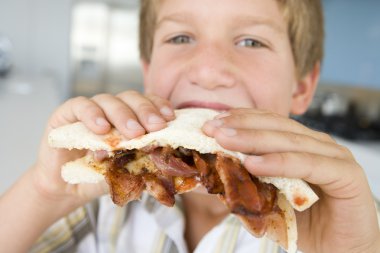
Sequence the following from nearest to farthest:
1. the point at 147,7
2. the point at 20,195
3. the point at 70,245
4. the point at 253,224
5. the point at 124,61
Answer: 1. the point at 253,224
2. the point at 20,195
3. the point at 70,245
4. the point at 147,7
5. the point at 124,61

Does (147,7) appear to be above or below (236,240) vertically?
above

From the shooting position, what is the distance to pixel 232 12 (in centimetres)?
108

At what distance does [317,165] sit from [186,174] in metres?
0.22

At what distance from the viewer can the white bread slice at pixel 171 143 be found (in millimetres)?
693

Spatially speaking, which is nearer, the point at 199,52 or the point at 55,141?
the point at 55,141

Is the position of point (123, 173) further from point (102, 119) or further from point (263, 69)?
point (263, 69)

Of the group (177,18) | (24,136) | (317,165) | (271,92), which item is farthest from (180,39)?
(24,136)

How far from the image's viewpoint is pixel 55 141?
0.77m

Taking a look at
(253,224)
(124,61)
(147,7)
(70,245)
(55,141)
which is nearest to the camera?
(253,224)

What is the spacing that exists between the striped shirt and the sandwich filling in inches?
14.5

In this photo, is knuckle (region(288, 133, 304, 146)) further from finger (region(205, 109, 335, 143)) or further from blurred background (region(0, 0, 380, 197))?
blurred background (region(0, 0, 380, 197))

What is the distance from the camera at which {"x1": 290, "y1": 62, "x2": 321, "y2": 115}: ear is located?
1.33 meters

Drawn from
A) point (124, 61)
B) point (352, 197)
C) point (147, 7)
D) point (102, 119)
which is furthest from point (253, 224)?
point (124, 61)

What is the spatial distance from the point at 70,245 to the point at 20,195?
0.67ft
